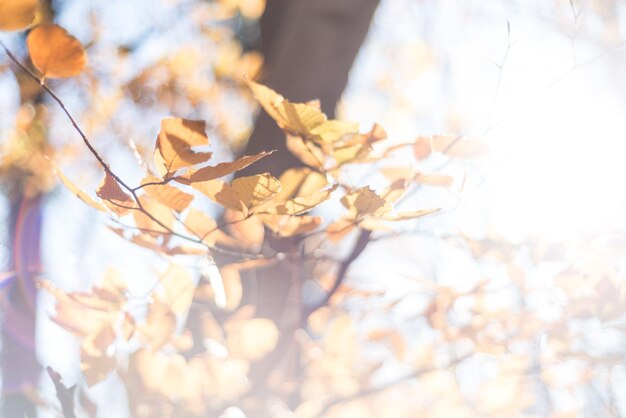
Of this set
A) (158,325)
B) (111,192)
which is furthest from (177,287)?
(111,192)

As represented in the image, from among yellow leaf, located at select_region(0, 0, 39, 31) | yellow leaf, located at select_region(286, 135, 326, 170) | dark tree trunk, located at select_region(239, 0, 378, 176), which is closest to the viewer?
yellow leaf, located at select_region(0, 0, 39, 31)

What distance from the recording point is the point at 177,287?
1.94 feet

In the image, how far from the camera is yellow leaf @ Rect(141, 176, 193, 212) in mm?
350

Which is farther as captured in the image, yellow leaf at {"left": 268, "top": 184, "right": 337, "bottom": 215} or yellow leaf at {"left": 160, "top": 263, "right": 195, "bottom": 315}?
yellow leaf at {"left": 160, "top": 263, "right": 195, "bottom": 315}

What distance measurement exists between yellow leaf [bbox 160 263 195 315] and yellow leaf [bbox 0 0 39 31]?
1.19 feet

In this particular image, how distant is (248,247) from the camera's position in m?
0.57

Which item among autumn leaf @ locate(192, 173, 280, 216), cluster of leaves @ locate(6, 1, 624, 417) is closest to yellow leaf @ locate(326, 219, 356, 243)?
cluster of leaves @ locate(6, 1, 624, 417)

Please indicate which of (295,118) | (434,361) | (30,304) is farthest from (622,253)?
(30,304)

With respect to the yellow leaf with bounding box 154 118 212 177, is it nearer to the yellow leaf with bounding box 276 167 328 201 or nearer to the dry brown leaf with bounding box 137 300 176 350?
the yellow leaf with bounding box 276 167 328 201

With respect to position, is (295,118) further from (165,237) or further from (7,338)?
(7,338)

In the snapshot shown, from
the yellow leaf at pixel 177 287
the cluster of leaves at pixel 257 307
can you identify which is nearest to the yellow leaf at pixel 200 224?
the cluster of leaves at pixel 257 307

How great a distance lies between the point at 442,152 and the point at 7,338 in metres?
1.14

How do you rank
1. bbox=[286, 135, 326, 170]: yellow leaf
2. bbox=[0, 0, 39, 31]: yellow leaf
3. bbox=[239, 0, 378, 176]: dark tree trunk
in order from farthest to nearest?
bbox=[239, 0, 378, 176]: dark tree trunk, bbox=[286, 135, 326, 170]: yellow leaf, bbox=[0, 0, 39, 31]: yellow leaf

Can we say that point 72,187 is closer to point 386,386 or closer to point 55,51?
point 55,51
